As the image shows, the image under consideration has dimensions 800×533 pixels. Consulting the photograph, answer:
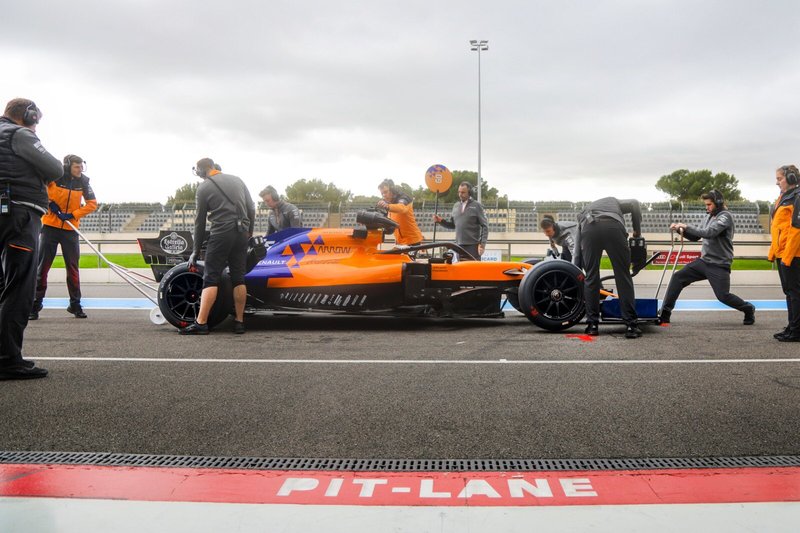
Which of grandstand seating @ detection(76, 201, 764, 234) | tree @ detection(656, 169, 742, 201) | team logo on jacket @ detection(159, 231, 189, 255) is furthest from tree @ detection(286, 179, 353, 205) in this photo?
team logo on jacket @ detection(159, 231, 189, 255)

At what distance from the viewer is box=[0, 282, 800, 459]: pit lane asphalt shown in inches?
A: 121

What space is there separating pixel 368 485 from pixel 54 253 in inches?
260

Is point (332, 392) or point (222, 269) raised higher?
point (222, 269)

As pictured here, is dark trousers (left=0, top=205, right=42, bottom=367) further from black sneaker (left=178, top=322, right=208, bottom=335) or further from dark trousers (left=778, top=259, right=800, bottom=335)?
dark trousers (left=778, top=259, right=800, bottom=335)

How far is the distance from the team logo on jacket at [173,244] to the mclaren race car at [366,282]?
135 inches

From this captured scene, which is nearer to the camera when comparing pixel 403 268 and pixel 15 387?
pixel 15 387

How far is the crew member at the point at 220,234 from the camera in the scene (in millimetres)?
6496

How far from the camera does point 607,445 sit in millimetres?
3041

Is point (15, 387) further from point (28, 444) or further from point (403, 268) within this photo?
point (403, 268)

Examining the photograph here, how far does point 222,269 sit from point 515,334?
2.98 metres

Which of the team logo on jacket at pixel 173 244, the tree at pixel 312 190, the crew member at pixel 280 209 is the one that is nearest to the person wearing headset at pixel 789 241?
the crew member at pixel 280 209

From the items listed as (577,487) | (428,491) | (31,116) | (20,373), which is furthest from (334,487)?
(31,116)

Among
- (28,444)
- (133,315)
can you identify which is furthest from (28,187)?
(133,315)

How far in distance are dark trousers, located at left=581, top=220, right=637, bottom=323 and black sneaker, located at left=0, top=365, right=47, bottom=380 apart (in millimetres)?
4799
